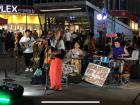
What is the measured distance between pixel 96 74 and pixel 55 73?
77.5 inches

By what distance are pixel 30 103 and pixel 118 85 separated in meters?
5.02

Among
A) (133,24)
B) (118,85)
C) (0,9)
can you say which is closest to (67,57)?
(118,85)

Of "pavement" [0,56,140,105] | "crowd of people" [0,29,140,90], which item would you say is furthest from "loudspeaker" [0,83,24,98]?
"crowd of people" [0,29,140,90]

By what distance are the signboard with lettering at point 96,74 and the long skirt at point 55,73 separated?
1716 mm

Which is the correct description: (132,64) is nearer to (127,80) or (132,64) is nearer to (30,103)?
(127,80)

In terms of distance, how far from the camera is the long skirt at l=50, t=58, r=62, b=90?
15.1 metres

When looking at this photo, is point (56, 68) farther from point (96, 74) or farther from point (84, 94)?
point (96, 74)

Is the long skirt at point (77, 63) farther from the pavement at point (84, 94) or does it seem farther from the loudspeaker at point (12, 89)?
the loudspeaker at point (12, 89)

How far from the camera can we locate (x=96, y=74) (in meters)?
16.6

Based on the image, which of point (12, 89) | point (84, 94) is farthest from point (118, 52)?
point (12, 89)

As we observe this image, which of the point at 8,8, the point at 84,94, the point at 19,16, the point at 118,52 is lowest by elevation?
the point at 84,94

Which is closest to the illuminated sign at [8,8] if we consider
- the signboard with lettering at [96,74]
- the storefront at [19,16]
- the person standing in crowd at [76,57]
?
the storefront at [19,16]

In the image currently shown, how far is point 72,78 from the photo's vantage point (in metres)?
17.2

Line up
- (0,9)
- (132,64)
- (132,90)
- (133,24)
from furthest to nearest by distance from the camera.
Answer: (133,24) < (0,9) < (132,64) < (132,90)
